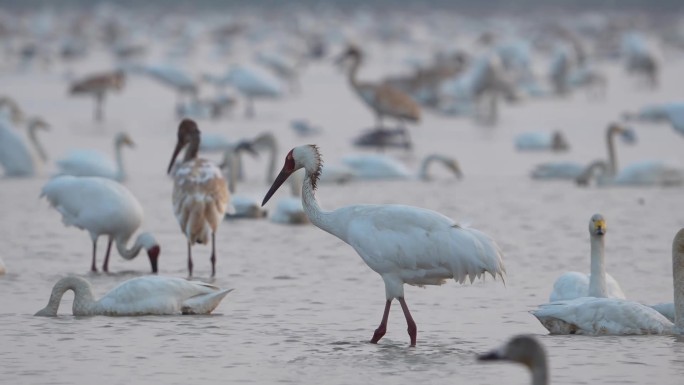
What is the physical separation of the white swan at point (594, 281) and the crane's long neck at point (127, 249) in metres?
2.82

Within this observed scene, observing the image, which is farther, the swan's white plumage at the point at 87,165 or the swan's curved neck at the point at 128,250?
the swan's white plumage at the point at 87,165

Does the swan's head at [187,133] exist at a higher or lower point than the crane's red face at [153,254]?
higher

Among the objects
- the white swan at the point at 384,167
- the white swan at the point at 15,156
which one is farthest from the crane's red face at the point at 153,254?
the white swan at the point at 15,156

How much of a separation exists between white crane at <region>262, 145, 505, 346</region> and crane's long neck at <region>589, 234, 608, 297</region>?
0.81 meters

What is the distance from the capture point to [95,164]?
1498 centimetres

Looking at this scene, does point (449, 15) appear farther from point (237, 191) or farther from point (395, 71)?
point (237, 191)

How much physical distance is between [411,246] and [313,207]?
2.11 ft

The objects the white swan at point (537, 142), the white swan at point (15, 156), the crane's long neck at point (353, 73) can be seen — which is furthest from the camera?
the crane's long neck at point (353, 73)

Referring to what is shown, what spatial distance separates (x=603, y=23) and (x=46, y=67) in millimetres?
33182

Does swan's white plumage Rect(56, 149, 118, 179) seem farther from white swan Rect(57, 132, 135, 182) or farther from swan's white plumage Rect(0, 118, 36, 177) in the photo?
swan's white plumage Rect(0, 118, 36, 177)

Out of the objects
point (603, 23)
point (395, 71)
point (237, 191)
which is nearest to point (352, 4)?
point (603, 23)

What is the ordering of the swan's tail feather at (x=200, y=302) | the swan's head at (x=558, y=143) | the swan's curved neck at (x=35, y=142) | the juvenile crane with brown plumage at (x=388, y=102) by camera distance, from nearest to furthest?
the swan's tail feather at (x=200, y=302) → the swan's curved neck at (x=35, y=142) → the swan's head at (x=558, y=143) → the juvenile crane with brown plumage at (x=388, y=102)

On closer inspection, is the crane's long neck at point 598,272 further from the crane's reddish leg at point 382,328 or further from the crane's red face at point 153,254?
the crane's red face at point 153,254

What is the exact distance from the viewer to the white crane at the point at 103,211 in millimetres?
9891
